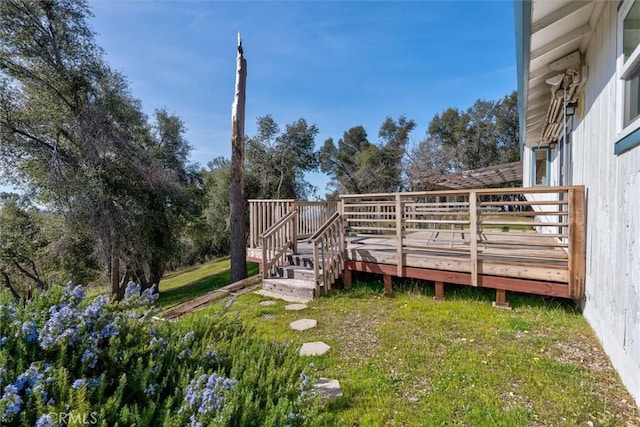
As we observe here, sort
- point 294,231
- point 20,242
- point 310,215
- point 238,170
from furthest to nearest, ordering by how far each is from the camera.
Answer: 1. point 20,242
2. point 238,170
3. point 310,215
4. point 294,231

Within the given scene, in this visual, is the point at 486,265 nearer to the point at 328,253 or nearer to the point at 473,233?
the point at 473,233

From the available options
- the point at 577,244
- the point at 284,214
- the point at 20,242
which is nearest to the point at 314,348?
the point at 577,244

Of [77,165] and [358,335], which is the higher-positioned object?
[77,165]

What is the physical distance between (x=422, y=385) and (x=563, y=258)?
2549 millimetres

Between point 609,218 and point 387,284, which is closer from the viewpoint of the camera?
point 609,218

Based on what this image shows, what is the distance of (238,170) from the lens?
26.2 ft

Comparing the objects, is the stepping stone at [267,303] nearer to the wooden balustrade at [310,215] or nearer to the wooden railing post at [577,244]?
the wooden balustrade at [310,215]

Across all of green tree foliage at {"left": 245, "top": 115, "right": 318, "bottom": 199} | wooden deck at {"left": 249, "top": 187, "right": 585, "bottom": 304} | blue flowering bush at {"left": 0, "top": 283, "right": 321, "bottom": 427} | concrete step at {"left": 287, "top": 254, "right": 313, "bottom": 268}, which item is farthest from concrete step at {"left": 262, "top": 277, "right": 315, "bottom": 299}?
green tree foliage at {"left": 245, "top": 115, "right": 318, "bottom": 199}

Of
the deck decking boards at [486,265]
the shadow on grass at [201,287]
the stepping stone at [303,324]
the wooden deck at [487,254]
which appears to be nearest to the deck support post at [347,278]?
the wooden deck at [487,254]

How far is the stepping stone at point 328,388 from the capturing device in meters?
2.24

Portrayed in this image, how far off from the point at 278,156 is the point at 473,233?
1336 cm

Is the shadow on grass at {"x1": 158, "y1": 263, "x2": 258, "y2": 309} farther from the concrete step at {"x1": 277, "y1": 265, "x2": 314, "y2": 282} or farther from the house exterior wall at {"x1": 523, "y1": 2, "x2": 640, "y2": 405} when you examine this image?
the house exterior wall at {"x1": 523, "y1": 2, "x2": 640, "y2": 405}

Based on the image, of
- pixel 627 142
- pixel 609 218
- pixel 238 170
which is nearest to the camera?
pixel 627 142

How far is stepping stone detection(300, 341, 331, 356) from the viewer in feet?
9.89
